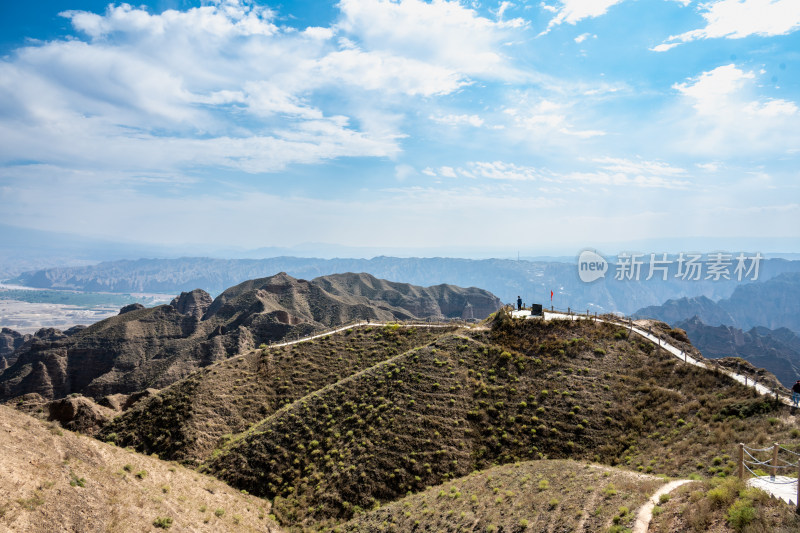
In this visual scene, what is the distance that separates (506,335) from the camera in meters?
49.3

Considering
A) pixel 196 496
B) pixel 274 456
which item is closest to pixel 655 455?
pixel 274 456

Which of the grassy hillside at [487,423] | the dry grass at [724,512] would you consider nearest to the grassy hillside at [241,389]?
the grassy hillside at [487,423]

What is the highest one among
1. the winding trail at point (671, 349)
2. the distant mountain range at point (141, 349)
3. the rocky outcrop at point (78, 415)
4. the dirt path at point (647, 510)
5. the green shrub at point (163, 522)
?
the winding trail at point (671, 349)

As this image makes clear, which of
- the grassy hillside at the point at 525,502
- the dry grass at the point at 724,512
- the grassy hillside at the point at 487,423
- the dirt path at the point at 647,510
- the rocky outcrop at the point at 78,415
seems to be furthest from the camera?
the rocky outcrop at the point at 78,415

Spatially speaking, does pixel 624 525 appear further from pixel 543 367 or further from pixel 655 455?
pixel 543 367

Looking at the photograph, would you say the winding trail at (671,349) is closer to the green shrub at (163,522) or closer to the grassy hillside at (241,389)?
the grassy hillside at (241,389)

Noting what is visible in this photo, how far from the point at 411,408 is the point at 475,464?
8.07 metres

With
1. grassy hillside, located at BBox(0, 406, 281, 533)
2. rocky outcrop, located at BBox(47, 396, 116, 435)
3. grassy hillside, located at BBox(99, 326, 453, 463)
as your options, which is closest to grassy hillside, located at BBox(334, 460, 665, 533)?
grassy hillside, located at BBox(0, 406, 281, 533)

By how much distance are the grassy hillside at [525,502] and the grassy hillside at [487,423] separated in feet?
9.87

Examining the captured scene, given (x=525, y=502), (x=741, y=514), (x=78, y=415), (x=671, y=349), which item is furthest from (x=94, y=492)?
(x=671, y=349)

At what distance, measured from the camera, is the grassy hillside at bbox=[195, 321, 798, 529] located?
30859 millimetres

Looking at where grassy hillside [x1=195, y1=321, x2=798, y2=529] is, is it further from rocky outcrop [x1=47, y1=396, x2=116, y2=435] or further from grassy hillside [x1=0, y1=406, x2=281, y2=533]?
rocky outcrop [x1=47, y1=396, x2=116, y2=435]

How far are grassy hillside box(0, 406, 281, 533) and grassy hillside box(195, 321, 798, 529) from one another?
508 cm

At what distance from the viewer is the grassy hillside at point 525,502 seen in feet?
64.5
